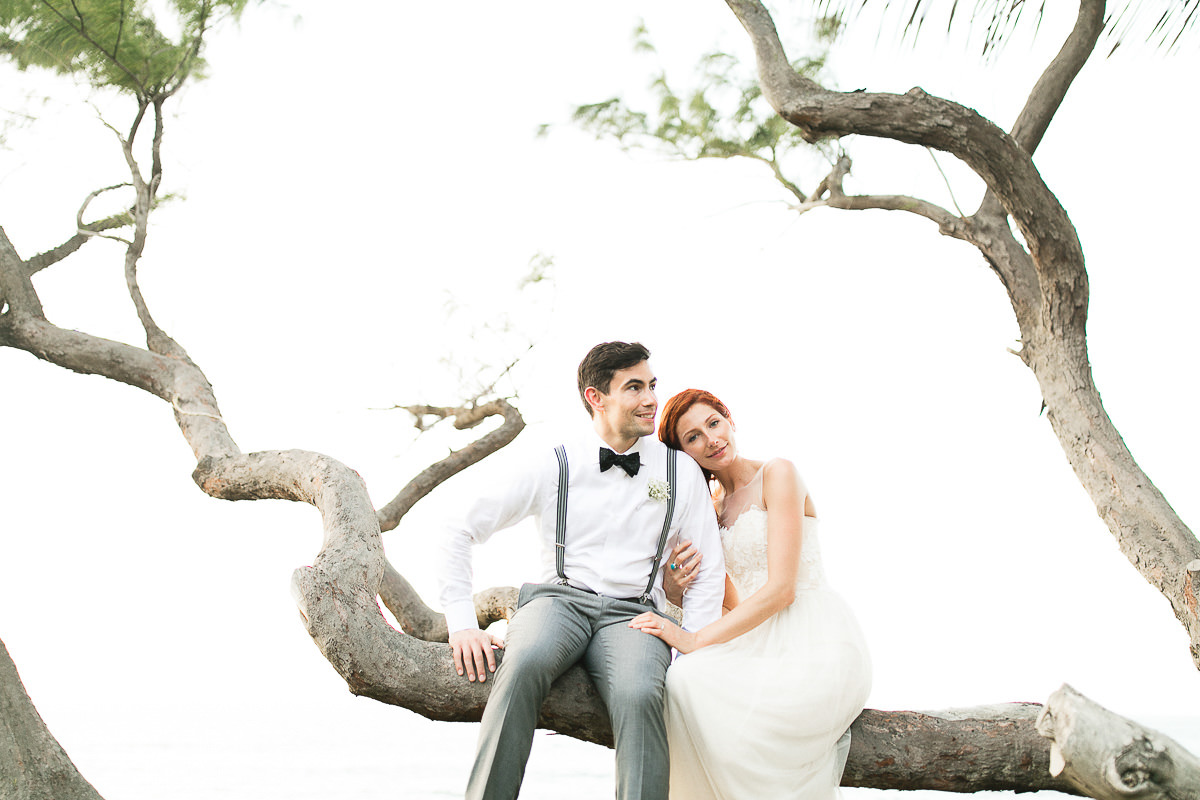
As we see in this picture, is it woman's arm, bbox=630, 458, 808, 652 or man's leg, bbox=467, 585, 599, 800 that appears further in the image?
woman's arm, bbox=630, 458, 808, 652

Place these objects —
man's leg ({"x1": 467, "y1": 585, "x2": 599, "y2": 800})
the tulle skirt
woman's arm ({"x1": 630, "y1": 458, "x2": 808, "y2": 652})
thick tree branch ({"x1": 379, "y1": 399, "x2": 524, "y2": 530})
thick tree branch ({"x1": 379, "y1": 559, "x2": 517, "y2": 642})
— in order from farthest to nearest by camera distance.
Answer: thick tree branch ({"x1": 379, "y1": 399, "x2": 524, "y2": 530}), thick tree branch ({"x1": 379, "y1": 559, "x2": 517, "y2": 642}), woman's arm ({"x1": 630, "y1": 458, "x2": 808, "y2": 652}), the tulle skirt, man's leg ({"x1": 467, "y1": 585, "x2": 599, "y2": 800})

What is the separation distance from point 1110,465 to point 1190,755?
2720 millimetres

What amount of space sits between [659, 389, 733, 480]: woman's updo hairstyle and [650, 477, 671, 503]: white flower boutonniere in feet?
0.79

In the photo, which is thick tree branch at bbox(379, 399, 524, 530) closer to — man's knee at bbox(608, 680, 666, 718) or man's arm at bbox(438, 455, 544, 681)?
man's arm at bbox(438, 455, 544, 681)

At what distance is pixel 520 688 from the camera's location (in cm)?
238

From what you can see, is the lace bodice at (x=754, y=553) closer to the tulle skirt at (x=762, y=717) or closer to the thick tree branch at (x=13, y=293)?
the tulle skirt at (x=762, y=717)

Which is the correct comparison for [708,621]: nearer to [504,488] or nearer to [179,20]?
[504,488]

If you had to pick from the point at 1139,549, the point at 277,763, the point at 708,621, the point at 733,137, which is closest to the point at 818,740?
the point at 708,621

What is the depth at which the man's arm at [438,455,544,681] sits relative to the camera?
254 centimetres

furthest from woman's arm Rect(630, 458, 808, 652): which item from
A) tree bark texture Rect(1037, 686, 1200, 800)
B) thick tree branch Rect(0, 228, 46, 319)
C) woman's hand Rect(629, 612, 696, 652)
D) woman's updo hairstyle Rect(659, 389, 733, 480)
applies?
thick tree branch Rect(0, 228, 46, 319)

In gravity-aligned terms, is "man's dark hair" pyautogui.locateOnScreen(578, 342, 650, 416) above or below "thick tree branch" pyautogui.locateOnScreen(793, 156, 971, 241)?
below

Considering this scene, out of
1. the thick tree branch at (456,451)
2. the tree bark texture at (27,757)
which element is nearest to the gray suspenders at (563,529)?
the tree bark texture at (27,757)

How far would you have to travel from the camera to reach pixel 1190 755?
2199 millimetres

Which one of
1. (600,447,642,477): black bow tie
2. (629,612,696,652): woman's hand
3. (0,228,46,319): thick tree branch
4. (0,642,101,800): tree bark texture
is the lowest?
(0,642,101,800): tree bark texture
